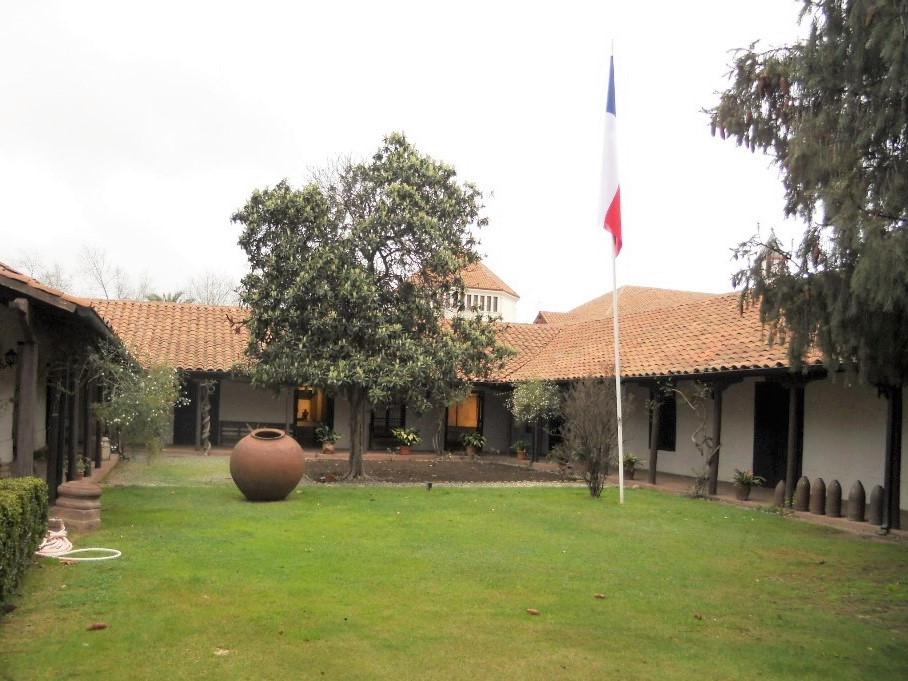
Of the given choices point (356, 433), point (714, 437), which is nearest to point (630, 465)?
point (714, 437)

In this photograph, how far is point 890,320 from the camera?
6.77m

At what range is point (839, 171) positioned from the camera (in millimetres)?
6578

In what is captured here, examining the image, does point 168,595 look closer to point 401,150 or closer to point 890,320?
point 890,320

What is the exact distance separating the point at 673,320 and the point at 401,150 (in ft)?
26.8

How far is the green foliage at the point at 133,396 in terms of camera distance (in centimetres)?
1448

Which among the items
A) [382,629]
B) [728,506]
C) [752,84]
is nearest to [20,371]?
[382,629]

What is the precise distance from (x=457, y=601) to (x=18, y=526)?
344 cm

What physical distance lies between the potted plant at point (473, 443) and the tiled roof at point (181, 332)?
22.7ft

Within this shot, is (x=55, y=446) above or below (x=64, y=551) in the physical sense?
above

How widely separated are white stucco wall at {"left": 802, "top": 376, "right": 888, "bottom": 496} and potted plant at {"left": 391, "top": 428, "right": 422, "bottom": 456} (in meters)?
11.6

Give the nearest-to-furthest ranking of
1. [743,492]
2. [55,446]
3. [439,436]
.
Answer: [55,446]
[743,492]
[439,436]

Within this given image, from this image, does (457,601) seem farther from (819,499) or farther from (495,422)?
(495,422)

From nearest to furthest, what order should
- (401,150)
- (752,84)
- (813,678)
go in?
(813,678) → (752,84) → (401,150)

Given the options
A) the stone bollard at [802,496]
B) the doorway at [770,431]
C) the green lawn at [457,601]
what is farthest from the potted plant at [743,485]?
the green lawn at [457,601]
